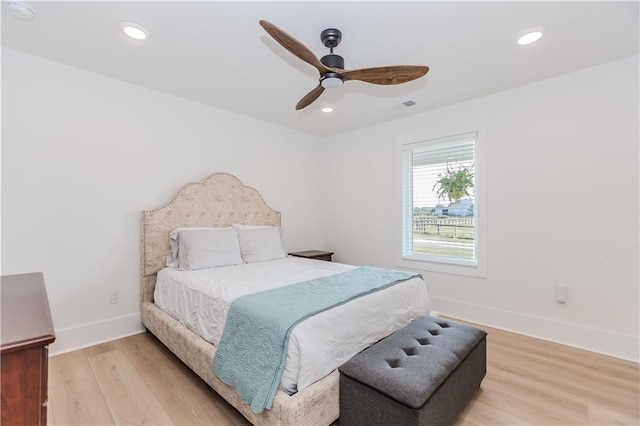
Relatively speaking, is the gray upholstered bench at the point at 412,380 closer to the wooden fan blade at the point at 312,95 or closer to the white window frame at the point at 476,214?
the white window frame at the point at 476,214

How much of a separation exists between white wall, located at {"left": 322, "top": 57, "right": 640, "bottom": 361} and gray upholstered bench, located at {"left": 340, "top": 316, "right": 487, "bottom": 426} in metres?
1.52

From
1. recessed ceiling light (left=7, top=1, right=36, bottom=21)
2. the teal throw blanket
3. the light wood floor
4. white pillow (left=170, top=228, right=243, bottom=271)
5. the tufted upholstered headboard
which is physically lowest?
the light wood floor

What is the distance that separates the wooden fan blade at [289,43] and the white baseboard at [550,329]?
118 inches

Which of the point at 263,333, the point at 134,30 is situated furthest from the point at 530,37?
the point at 134,30

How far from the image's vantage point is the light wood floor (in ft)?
5.90

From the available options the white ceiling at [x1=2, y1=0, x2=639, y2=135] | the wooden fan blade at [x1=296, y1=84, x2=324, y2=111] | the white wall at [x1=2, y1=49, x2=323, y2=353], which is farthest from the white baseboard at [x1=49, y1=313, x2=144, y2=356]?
the wooden fan blade at [x1=296, y1=84, x2=324, y2=111]

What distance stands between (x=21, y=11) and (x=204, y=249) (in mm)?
2097

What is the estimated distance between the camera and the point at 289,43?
5.70 ft

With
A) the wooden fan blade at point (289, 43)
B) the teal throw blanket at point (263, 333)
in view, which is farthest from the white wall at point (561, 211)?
the wooden fan blade at point (289, 43)

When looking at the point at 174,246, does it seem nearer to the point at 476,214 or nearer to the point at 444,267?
the point at 444,267

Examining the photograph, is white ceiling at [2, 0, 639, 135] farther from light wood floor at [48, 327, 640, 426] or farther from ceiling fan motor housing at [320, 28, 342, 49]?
light wood floor at [48, 327, 640, 426]

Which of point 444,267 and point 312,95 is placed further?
point 444,267

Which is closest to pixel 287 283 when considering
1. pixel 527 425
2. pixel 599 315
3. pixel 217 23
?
pixel 527 425

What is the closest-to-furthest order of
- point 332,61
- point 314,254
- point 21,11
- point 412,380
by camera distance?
point 412,380 < point 21,11 < point 332,61 < point 314,254
